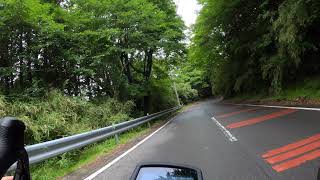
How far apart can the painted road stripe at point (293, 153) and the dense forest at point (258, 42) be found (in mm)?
10828

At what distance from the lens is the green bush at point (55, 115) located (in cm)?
1195

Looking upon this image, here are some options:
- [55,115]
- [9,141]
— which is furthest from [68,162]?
[9,141]

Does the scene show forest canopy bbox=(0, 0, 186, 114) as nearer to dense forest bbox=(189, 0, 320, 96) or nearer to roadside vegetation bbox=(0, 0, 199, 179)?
roadside vegetation bbox=(0, 0, 199, 179)

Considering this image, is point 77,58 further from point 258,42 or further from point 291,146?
point 291,146

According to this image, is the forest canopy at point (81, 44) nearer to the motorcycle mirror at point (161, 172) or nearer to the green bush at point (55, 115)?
A: the green bush at point (55, 115)

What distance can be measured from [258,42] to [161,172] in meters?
24.1

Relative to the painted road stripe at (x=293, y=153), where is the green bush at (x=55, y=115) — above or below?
above

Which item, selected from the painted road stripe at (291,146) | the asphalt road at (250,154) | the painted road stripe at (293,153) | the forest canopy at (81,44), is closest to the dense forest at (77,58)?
the forest canopy at (81,44)

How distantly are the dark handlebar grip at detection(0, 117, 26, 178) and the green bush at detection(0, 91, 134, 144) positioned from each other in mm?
10385

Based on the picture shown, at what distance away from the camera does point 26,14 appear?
52.7ft

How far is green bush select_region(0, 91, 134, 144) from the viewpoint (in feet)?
39.2

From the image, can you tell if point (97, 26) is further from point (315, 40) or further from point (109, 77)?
point (315, 40)

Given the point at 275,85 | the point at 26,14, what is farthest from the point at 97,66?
the point at 275,85

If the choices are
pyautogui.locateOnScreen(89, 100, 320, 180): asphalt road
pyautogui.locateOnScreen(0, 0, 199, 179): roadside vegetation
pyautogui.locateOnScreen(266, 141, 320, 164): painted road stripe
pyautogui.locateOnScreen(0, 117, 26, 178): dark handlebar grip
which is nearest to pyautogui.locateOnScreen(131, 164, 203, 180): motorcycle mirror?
pyautogui.locateOnScreen(0, 117, 26, 178): dark handlebar grip
